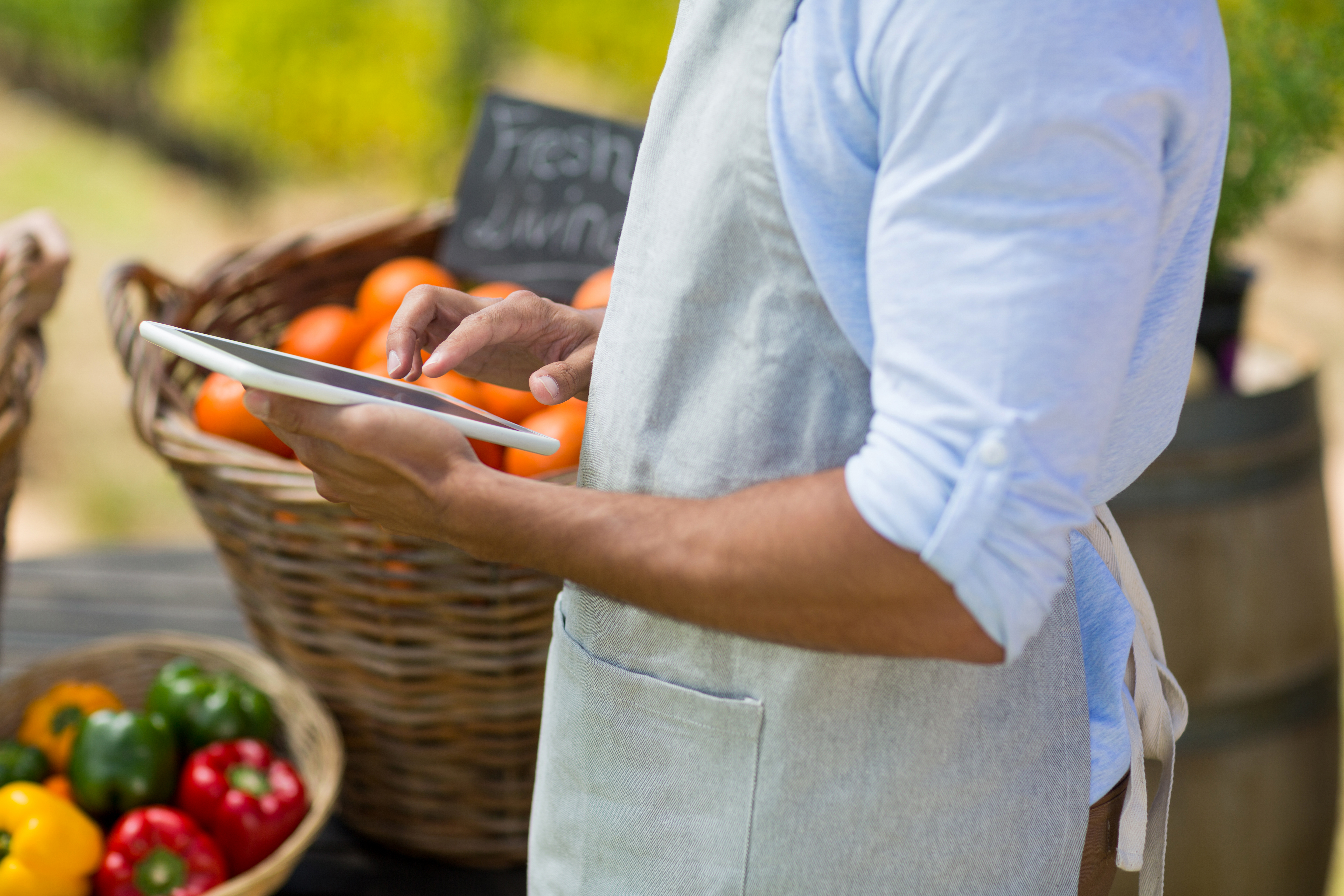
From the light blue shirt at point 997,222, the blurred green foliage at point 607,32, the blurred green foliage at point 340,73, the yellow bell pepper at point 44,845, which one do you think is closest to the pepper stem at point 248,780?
the yellow bell pepper at point 44,845

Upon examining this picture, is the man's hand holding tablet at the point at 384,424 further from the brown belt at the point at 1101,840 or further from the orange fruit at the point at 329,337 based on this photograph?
the orange fruit at the point at 329,337

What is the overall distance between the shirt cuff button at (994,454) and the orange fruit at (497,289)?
0.75 m

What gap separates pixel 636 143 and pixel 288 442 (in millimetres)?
954

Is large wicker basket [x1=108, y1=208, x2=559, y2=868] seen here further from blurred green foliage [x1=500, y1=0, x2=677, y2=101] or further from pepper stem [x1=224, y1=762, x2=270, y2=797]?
blurred green foliage [x1=500, y1=0, x2=677, y2=101]

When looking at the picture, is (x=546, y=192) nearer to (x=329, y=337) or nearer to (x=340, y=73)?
(x=329, y=337)

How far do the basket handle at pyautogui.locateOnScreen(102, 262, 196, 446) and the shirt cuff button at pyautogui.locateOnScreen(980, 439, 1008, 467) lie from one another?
2.64ft

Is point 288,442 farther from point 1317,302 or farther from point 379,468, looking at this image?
point 1317,302

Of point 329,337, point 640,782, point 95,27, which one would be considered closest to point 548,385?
point 640,782

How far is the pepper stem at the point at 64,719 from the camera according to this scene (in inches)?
44.1

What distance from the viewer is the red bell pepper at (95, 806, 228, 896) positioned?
973 millimetres

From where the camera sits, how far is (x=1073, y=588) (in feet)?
2.26

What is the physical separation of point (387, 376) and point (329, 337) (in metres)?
0.32

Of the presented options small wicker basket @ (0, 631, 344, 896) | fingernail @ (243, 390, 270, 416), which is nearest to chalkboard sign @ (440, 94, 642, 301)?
small wicker basket @ (0, 631, 344, 896)

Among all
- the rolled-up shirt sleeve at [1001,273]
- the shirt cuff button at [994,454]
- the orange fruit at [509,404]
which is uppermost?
the rolled-up shirt sleeve at [1001,273]
